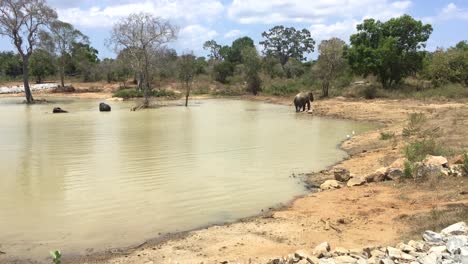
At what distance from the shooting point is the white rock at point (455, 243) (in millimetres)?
4711

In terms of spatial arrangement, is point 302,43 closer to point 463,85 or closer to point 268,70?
point 268,70

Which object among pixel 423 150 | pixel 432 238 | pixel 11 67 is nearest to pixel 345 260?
pixel 432 238

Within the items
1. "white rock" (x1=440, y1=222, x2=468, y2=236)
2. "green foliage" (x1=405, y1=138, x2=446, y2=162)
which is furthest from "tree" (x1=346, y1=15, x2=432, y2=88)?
"white rock" (x1=440, y1=222, x2=468, y2=236)

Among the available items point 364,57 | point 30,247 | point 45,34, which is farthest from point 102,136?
point 45,34

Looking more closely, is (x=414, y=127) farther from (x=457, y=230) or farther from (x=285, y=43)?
(x=285, y=43)

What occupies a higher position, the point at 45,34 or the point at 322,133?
the point at 45,34

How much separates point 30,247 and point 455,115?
14.5m

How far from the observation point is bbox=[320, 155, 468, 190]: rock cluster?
28.5 feet

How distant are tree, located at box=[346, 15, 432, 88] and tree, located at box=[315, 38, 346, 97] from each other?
34.3 inches

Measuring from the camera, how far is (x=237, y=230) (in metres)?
7.01

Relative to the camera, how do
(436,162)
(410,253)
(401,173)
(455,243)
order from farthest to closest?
(401,173)
(436,162)
(410,253)
(455,243)

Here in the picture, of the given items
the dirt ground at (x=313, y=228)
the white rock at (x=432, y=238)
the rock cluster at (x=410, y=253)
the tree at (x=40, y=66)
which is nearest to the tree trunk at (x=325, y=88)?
the dirt ground at (x=313, y=228)

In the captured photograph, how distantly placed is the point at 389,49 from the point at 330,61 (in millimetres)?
4319

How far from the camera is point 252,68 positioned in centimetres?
4166
